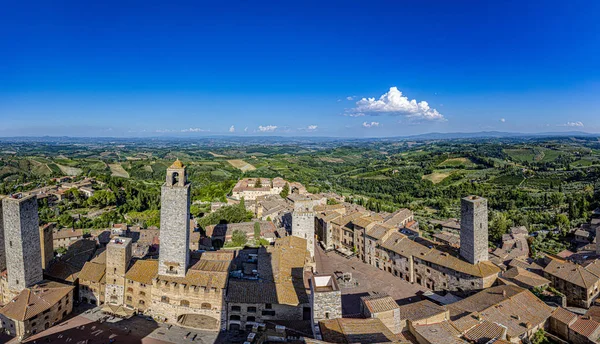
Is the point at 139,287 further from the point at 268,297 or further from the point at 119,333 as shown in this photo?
the point at 268,297

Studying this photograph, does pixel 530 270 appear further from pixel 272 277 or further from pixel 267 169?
pixel 267 169

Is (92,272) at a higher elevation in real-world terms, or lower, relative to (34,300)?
higher

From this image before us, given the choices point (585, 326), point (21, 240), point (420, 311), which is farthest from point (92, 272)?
point (585, 326)

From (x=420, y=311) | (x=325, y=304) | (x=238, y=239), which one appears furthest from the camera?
(x=238, y=239)

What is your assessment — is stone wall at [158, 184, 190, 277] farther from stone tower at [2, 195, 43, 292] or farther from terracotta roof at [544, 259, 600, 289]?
terracotta roof at [544, 259, 600, 289]

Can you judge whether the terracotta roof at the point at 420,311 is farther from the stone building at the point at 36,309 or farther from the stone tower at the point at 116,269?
the stone building at the point at 36,309

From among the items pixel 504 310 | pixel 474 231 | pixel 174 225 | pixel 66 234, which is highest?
pixel 174 225
